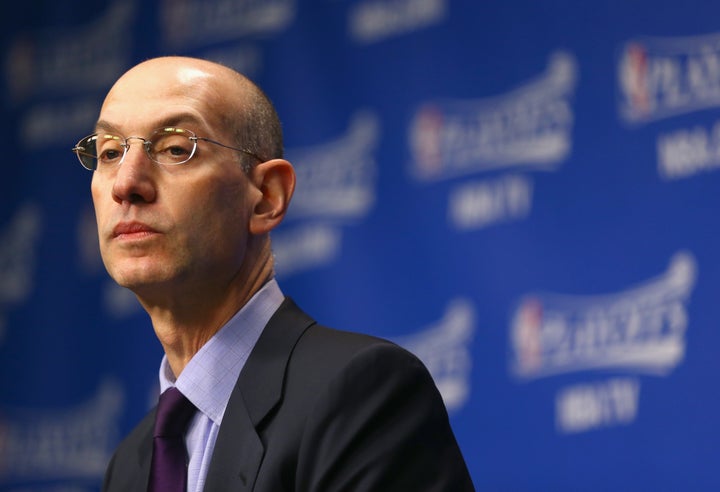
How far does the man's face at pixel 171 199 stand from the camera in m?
1.54

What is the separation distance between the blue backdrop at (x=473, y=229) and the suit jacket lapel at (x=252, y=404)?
50.4 inches

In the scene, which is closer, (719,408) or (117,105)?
(117,105)

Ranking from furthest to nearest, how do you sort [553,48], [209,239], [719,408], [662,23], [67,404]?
[67,404] < [553,48] < [662,23] < [719,408] < [209,239]

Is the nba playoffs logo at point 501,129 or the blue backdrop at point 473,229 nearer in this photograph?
the blue backdrop at point 473,229

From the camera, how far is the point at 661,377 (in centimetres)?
259

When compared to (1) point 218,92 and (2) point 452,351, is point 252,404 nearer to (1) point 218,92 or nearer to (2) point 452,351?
(1) point 218,92

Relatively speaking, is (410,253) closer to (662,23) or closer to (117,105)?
(662,23)

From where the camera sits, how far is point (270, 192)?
5.52 feet

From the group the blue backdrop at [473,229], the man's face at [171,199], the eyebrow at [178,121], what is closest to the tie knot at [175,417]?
the man's face at [171,199]

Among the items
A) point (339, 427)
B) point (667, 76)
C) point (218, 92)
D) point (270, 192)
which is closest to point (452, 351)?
point (667, 76)

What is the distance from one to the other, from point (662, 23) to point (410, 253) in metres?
0.91

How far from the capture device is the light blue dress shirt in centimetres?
152

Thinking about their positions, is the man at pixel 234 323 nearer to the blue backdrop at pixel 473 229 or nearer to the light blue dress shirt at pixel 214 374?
the light blue dress shirt at pixel 214 374

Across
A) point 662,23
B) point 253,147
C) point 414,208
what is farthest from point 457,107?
point 253,147
